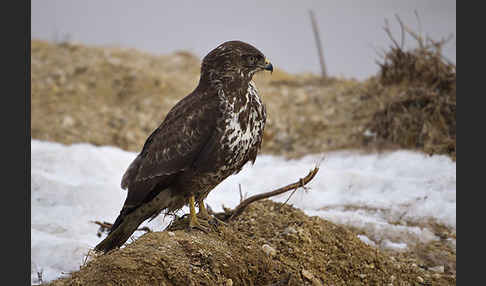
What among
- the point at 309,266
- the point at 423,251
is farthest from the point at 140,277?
the point at 423,251

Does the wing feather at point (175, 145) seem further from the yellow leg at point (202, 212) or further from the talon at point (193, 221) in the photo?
the yellow leg at point (202, 212)

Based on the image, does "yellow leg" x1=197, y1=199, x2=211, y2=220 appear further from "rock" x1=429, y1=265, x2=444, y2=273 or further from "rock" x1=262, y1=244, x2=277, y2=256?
"rock" x1=429, y1=265, x2=444, y2=273

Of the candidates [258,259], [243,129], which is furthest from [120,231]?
[243,129]

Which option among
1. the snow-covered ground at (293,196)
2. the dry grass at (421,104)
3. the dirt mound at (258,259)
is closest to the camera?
the dirt mound at (258,259)

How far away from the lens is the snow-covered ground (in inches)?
191

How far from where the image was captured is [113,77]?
991 cm

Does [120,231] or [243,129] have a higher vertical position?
[243,129]

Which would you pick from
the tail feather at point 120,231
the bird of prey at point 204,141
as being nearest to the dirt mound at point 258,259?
the tail feather at point 120,231

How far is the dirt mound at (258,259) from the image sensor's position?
2953 mm

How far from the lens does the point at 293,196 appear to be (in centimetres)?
592

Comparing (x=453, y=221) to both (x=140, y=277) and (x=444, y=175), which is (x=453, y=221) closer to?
(x=444, y=175)

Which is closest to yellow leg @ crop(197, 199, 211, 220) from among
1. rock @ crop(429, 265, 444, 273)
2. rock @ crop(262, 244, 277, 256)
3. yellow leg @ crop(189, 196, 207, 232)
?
yellow leg @ crop(189, 196, 207, 232)

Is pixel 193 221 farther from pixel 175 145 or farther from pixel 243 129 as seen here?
pixel 243 129

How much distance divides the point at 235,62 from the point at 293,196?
8.77 ft
